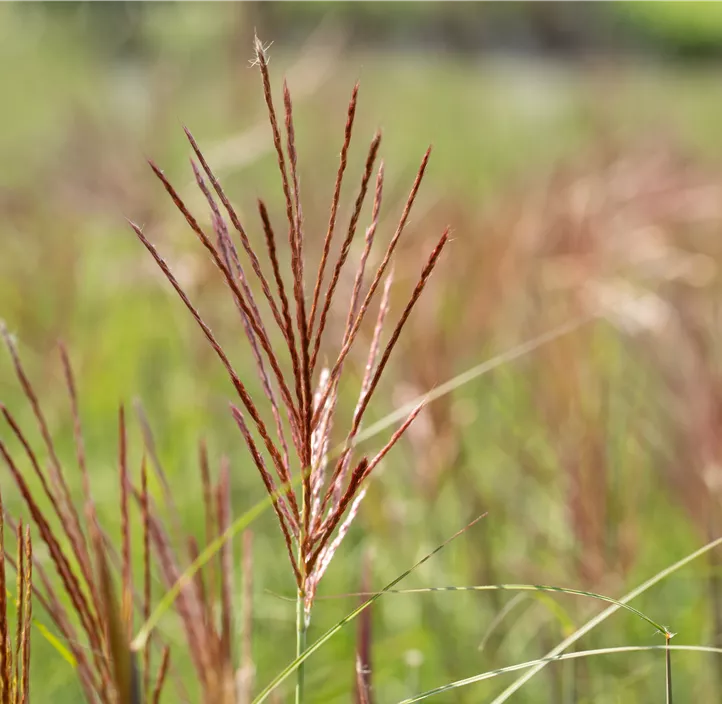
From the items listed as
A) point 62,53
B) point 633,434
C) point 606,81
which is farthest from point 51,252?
point 62,53

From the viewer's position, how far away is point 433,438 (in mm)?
1194

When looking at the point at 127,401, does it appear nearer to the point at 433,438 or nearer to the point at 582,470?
the point at 433,438

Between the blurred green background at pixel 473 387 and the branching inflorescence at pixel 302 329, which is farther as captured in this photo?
the blurred green background at pixel 473 387

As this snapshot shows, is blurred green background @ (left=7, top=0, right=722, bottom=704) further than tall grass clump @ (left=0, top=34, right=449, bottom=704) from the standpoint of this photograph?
Yes

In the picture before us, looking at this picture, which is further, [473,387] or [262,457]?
[473,387]

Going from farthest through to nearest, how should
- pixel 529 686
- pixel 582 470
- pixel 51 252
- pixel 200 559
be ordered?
pixel 51 252 → pixel 529 686 → pixel 582 470 → pixel 200 559

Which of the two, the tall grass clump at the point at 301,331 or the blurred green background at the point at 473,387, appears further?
the blurred green background at the point at 473,387

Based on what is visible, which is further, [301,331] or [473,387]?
[473,387]

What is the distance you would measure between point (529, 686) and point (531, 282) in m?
1.10

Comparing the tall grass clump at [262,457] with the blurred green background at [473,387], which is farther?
the blurred green background at [473,387]

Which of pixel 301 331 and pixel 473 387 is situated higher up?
pixel 473 387

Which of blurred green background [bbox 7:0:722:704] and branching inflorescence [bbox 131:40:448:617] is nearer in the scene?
branching inflorescence [bbox 131:40:448:617]

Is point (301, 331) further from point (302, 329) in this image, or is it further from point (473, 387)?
point (473, 387)

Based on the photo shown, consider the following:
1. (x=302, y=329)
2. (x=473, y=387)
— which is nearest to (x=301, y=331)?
(x=302, y=329)
